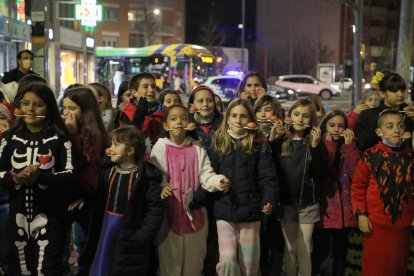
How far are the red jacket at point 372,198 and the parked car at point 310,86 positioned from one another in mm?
38377

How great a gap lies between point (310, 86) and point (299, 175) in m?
38.9

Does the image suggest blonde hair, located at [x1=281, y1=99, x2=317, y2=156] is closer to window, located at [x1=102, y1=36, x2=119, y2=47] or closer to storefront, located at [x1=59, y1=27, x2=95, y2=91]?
storefront, located at [x1=59, y1=27, x2=95, y2=91]

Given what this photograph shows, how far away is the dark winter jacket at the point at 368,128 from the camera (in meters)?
5.29

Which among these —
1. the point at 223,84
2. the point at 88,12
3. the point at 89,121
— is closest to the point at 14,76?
the point at 89,121

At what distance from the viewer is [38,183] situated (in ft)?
13.4

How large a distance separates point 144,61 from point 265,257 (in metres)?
32.2

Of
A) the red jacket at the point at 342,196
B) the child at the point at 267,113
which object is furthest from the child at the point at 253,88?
the red jacket at the point at 342,196

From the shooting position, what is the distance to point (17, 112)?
4172 mm

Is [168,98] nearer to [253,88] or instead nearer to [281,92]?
[253,88]

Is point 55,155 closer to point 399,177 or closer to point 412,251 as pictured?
point 399,177

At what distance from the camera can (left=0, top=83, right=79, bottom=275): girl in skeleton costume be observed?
13.4 ft

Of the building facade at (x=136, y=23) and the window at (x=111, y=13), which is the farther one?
the window at (x=111, y=13)

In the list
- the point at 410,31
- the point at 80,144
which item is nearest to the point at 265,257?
the point at 80,144

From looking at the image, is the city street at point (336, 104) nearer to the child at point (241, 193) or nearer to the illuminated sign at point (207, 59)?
the illuminated sign at point (207, 59)
